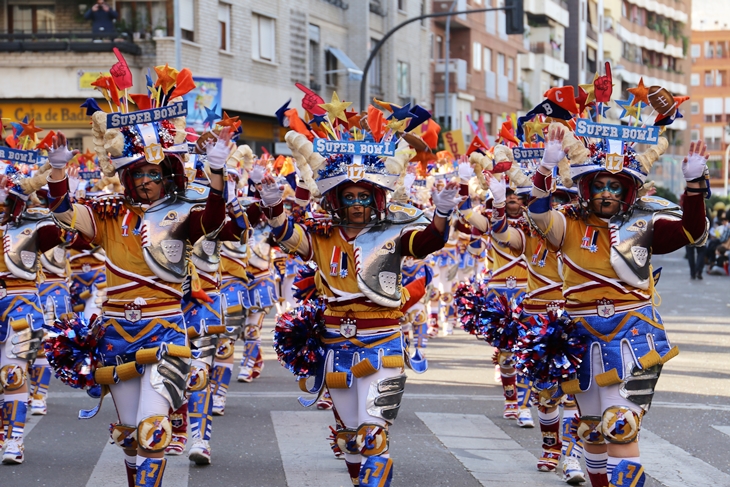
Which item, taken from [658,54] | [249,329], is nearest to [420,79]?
[249,329]

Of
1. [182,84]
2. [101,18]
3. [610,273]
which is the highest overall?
[101,18]

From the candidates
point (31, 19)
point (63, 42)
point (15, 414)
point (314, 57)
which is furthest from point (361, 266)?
point (314, 57)

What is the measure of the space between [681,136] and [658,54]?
7.87 meters

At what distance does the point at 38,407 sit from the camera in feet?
36.3

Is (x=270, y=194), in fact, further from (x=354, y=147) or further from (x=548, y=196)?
(x=548, y=196)

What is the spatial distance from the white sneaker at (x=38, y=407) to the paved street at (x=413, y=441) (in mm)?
111

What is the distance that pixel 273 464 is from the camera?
887 cm

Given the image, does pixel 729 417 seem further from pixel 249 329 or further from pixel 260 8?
pixel 260 8

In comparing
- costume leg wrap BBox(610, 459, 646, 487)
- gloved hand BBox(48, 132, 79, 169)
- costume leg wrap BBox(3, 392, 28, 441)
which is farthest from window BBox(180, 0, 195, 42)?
costume leg wrap BBox(610, 459, 646, 487)

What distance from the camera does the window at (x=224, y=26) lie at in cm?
3309

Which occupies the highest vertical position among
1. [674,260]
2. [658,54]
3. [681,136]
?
[658,54]

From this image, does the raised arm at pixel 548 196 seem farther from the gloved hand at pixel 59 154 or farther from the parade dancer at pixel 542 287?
the gloved hand at pixel 59 154

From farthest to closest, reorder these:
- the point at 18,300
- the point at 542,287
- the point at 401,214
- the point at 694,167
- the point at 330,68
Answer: the point at 330,68
the point at 542,287
the point at 18,300
the point at 401,214
the point at 694,167

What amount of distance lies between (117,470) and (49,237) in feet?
5.80
